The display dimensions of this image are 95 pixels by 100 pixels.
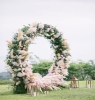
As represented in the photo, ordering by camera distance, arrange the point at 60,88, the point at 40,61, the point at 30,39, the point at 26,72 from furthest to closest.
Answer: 1. the point at 40,61
2. the point at 60,88
3. the point at 30,39
4. the point at 26,72

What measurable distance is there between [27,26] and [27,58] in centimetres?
144

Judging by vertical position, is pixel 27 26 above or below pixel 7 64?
above

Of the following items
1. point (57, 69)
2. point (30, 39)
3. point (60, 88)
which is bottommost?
point (60, 88)

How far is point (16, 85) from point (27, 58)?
108 centimetres

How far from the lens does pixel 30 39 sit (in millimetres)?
10992

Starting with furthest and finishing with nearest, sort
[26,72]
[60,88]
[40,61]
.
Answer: [40,61] → [60,88] → [26,72]

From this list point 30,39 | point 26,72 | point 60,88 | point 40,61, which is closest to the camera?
point 26,72

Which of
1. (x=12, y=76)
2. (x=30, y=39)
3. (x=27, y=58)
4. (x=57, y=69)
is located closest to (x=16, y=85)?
(x=12, y=76)

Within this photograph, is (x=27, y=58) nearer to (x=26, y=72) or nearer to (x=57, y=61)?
(x=26, y=72)

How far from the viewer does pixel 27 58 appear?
10.4 meters

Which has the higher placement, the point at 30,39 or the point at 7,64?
the point at 30,39

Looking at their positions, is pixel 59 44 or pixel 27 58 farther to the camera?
pixel 59 44

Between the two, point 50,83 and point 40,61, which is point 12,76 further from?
point 40,61

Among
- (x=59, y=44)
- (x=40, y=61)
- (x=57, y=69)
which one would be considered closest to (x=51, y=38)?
(x=59, y=44)
